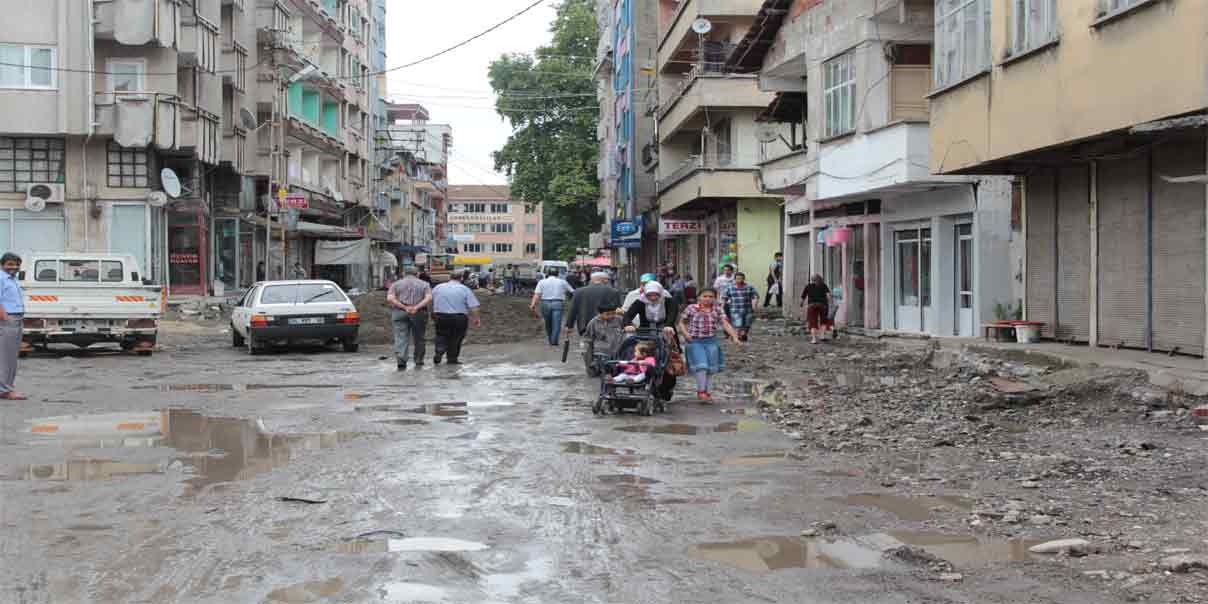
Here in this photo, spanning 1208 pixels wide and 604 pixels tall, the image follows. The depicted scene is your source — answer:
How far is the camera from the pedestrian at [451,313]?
20.5 metres

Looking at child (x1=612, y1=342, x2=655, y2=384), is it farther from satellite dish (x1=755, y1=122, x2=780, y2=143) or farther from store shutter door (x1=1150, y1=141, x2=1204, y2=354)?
satellite dish (x1=755, y1=122, x2=780, y2=143)

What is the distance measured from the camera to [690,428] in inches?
498

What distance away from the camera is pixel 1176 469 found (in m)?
9.30

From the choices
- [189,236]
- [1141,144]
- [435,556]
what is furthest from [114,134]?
[435,556]

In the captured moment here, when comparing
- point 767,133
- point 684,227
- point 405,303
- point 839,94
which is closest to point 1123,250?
point 839,94

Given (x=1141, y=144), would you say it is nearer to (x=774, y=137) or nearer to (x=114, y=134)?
(x=774, y=137)

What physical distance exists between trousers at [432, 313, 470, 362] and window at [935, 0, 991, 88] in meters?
9.01

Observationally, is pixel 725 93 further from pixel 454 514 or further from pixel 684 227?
→ pixel 454 514

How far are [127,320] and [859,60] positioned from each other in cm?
1538

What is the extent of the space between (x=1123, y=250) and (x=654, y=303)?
690 centimetres

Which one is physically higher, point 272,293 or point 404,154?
point 404,154

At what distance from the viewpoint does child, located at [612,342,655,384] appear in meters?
13.6

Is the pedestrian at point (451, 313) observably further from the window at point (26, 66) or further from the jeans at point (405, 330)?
the window at point (26, 66)

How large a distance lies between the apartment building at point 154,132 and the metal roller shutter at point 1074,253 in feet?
87.8
